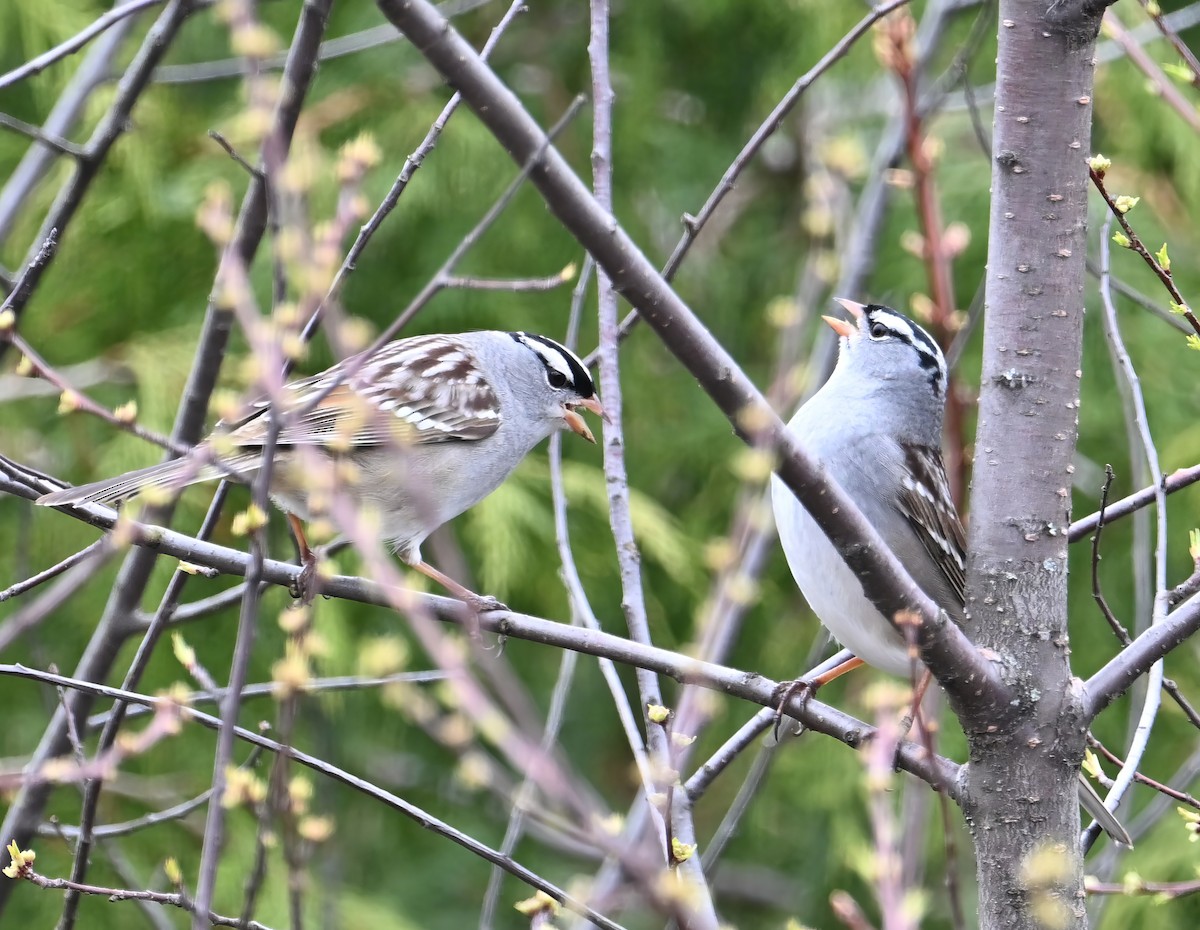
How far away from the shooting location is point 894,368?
3.90 m

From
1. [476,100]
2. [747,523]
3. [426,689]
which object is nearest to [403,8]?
[476,100]

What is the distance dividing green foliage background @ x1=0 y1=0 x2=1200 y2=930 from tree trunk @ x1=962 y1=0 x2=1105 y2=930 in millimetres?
2385

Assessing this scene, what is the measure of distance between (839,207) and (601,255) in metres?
3.67

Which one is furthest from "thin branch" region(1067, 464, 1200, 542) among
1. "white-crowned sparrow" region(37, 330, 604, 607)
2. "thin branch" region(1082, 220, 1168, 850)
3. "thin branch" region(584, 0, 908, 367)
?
"white-crowned sparrow" region(37, 330, 604, 607)

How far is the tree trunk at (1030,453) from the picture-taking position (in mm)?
2459

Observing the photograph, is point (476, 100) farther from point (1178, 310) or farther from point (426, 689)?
point (426, 689)

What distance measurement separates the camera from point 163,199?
5.68 meters

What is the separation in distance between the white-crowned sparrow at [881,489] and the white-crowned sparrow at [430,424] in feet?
2.01

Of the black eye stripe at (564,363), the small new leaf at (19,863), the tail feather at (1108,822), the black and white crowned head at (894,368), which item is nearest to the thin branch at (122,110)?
the small new leaf at (19,863)

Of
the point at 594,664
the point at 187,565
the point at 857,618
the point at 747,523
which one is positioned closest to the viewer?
the point at 747,523

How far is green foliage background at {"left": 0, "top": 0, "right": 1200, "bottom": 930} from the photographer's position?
543 centimetres

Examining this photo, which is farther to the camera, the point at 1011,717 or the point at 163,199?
the point at 163,199

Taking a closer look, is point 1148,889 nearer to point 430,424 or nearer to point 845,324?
point 845,324

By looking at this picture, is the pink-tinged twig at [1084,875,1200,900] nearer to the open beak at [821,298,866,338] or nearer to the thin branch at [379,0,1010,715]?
the thin branch at [379,0,1010,715]
